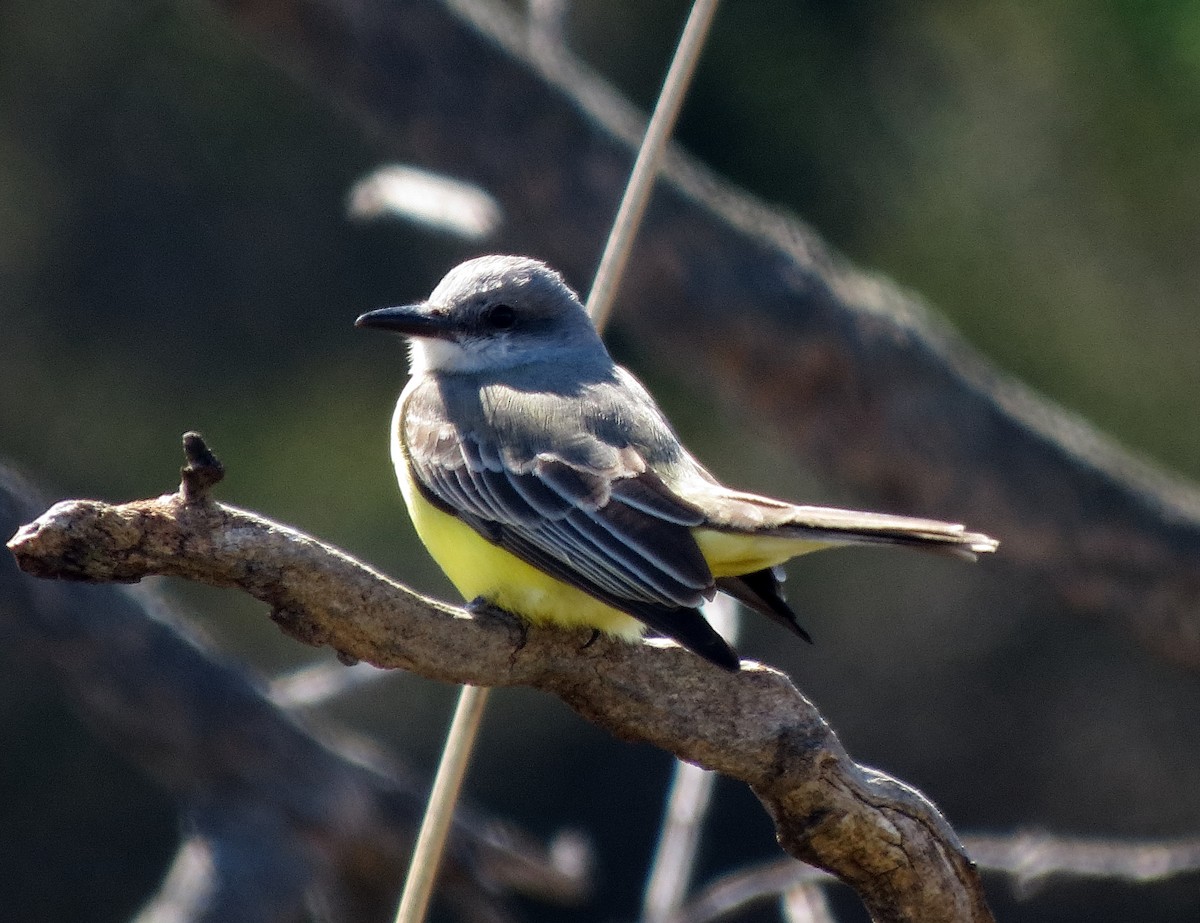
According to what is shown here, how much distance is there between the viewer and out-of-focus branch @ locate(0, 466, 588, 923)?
4328mm

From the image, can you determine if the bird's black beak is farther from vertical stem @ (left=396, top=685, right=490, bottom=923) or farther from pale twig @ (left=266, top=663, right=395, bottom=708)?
vertical stem @ (left=396, top=685, right=490, bottom=923)

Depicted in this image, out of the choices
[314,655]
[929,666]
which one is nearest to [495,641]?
[314,655]

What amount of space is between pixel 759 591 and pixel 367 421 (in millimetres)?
4614

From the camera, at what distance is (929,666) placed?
26.6ft

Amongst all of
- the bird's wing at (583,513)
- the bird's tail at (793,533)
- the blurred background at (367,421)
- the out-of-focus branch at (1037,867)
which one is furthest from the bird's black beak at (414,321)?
the blurred background at (367,421)

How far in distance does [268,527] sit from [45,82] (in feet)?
21.4

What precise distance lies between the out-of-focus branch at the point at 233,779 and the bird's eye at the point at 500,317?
1.30m

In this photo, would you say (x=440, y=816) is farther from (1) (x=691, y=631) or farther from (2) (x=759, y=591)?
(2) (x=759, y=591)

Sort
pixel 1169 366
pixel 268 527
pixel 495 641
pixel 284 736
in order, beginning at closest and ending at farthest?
1. pixel 268 527
2. pixel 495 641
3. pixel 284 736
4. pixel 1169 366

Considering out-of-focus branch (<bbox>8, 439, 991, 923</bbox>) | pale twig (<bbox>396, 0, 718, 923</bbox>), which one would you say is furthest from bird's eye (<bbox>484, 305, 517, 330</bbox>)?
out-of-focus branch (<bbox>8, 439, 991, 923</bbox>)

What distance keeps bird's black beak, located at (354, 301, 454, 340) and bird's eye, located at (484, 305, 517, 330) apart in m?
0.10

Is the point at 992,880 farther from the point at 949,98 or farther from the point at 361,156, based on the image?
the point at 361,156

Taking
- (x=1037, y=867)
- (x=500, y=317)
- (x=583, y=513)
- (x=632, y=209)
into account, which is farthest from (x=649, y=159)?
(x=1037, y=867)

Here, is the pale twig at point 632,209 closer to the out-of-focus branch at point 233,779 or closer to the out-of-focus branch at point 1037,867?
the out-of-focus branch at point 1037,867
